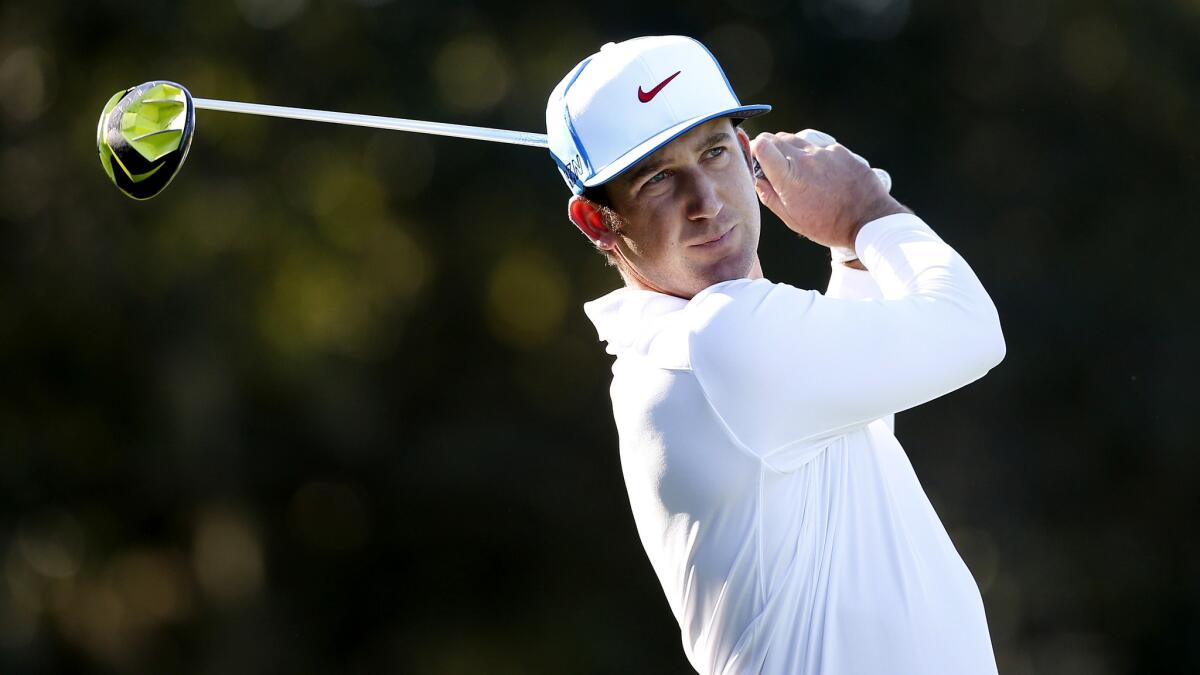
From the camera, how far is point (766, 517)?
2.06 m

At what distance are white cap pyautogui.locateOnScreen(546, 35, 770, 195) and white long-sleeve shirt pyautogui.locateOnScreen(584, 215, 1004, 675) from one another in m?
0.26

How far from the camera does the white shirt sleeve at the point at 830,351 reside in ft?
6.48

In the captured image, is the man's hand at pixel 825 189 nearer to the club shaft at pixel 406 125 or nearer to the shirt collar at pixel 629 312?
the shirt collar at pixel 629 312

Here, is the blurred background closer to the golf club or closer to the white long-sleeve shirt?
the golf club

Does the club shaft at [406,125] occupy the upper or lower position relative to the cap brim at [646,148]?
upper

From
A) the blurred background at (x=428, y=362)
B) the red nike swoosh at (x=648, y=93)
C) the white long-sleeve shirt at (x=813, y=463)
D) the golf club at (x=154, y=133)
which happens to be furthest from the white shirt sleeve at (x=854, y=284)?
the blurred background at (x=428, y=362)

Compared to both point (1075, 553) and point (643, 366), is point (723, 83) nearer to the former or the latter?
point (643, 366)

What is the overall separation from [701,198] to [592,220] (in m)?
0.21

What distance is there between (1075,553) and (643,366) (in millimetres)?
8290

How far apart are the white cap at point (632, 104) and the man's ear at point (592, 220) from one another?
29 mm

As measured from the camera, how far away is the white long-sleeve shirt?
1983 millimetres

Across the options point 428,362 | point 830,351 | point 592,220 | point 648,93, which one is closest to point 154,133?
point 592,220

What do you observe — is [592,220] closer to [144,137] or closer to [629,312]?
[629,312]

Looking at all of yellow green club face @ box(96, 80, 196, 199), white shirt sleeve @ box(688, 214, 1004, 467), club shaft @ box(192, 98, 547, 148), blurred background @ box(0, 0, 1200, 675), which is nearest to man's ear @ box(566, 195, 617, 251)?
club shaft @ box(192, 98, 547, 148)
